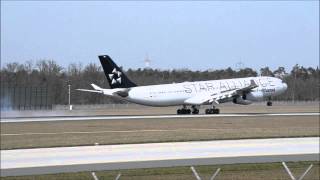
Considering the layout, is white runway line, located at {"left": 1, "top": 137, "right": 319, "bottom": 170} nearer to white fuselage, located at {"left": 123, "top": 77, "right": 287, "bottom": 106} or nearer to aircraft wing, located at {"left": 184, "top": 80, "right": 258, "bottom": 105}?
white fuselage, located at {"left": 123, "top": 77, "right": 287, "bottom": 106}

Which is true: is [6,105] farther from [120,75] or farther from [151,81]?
[151,81]

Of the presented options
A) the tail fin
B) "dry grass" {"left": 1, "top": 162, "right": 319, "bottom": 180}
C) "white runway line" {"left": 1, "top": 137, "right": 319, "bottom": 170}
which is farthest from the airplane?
"dry grass" {"left": 1, "top": 162, "right": 319, "bottom": 180}

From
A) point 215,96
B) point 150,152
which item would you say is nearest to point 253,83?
point 215,96

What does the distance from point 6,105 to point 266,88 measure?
35245mm

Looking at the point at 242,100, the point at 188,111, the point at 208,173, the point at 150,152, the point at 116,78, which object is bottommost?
the point at 188,111

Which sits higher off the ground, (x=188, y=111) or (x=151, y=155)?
(x=151, y=155)

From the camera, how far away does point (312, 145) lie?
991 inches

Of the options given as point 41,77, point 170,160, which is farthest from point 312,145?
point 41,77

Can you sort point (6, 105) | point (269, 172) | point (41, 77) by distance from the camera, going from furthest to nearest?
point (41, 77)
point (6, 105)
point (269, 172)

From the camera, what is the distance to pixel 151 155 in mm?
21547

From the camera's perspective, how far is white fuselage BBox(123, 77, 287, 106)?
65625mm

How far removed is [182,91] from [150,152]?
1737 inches

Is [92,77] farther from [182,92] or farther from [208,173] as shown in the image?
[208,173]

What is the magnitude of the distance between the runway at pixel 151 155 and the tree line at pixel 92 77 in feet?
279
